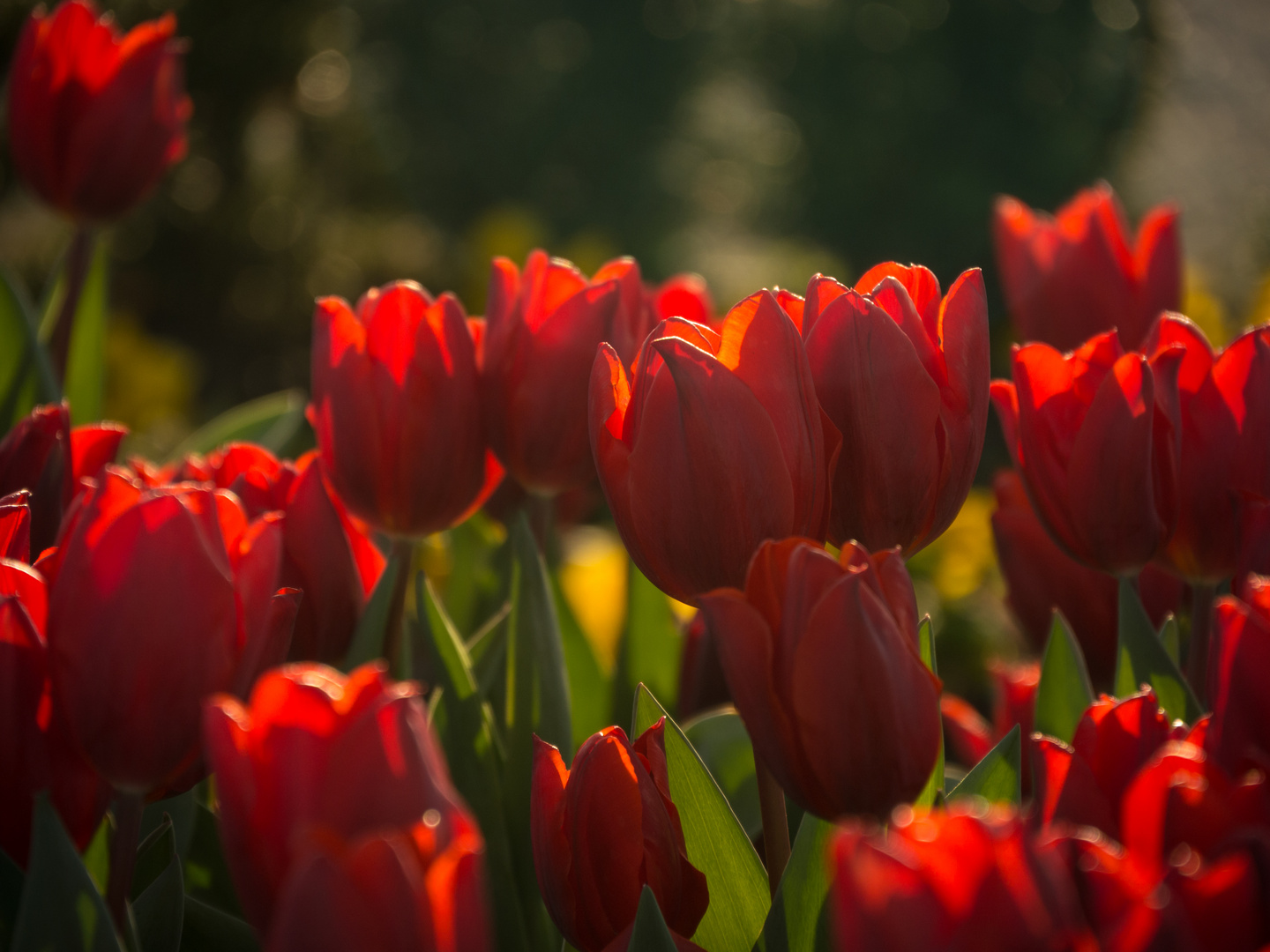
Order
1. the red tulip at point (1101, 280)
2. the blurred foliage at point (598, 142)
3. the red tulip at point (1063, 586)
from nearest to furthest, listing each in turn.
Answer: the red tulip at point (1063, 586) < the red tulip at point (1101, 280) < the blurred foliage at point (598, 142)

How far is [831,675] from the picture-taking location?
0.37m

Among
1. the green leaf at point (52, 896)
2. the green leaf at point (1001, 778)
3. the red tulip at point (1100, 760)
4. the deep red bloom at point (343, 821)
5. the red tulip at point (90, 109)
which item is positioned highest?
the red tulip at point (90, 109)

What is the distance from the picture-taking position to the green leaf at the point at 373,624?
2.02ft

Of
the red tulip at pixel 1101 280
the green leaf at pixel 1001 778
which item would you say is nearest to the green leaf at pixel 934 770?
the green leaf at pixel 1001 778

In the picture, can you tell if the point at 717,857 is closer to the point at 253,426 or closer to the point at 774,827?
the point at 774,827

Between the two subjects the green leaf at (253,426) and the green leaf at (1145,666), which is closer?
the green leaf at (1145,666)

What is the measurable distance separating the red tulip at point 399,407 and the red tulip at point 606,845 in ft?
0.76

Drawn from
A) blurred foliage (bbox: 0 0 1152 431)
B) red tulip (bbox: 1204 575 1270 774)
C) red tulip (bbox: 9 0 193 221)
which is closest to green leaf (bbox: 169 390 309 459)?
red tulip (bbox: 9 0 193 221)

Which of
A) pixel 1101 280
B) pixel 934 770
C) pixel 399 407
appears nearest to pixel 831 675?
pixel 934 770

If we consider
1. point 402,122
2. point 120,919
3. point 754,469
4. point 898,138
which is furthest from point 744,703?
point 402,122

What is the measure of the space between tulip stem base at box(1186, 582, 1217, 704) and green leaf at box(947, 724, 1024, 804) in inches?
5.6

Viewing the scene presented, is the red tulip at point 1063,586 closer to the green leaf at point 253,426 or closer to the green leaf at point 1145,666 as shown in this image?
the green leaf at point 1145,666

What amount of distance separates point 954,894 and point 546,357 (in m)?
0.40

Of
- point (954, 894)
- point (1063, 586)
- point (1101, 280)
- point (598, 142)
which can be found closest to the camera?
point (954, 894)
